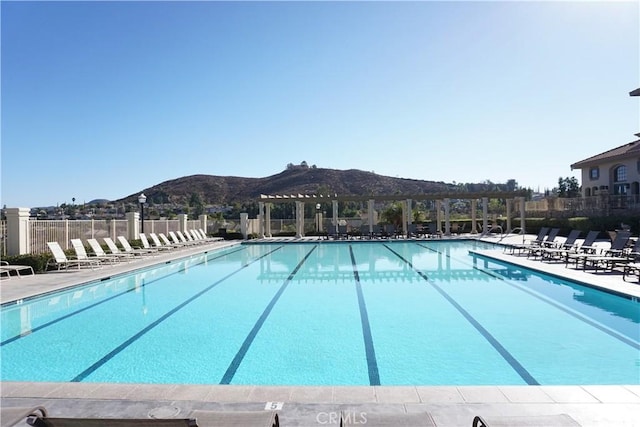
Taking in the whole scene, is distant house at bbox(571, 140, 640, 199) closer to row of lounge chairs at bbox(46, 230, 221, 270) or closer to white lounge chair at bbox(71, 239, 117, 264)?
row of lounge chairs at bbox(46, 230, 221, 270)

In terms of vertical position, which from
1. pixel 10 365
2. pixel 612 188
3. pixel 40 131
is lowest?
pixel 10 365

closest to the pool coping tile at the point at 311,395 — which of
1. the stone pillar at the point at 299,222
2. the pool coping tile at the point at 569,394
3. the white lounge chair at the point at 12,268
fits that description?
the pool coping tile at the point at 569,394

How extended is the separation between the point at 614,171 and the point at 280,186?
54851 millimetres

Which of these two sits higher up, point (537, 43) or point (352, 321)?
point (537, 43)

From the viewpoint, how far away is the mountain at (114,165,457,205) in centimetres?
7550

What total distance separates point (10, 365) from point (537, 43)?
14798mm

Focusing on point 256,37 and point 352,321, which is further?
point 256,37

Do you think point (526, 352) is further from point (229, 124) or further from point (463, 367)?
point (229, 124)

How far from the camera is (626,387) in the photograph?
149 inches

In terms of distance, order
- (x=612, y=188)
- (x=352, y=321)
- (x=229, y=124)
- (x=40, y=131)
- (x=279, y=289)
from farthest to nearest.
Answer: (x=612, y=188) < (x=229, y=124) < (x=40, y=131) < (x=279, y=289) < (x=352, y=321)

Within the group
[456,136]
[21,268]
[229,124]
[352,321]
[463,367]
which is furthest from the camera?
[229,124]

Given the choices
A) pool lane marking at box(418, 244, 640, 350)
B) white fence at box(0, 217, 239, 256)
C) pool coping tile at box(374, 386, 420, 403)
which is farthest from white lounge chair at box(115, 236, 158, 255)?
pool coping tile at box(374, 386, 420, 403)

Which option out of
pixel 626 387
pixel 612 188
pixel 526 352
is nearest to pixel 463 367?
pixel 526 352

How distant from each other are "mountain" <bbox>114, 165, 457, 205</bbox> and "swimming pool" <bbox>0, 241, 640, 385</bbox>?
61880 millimetres
